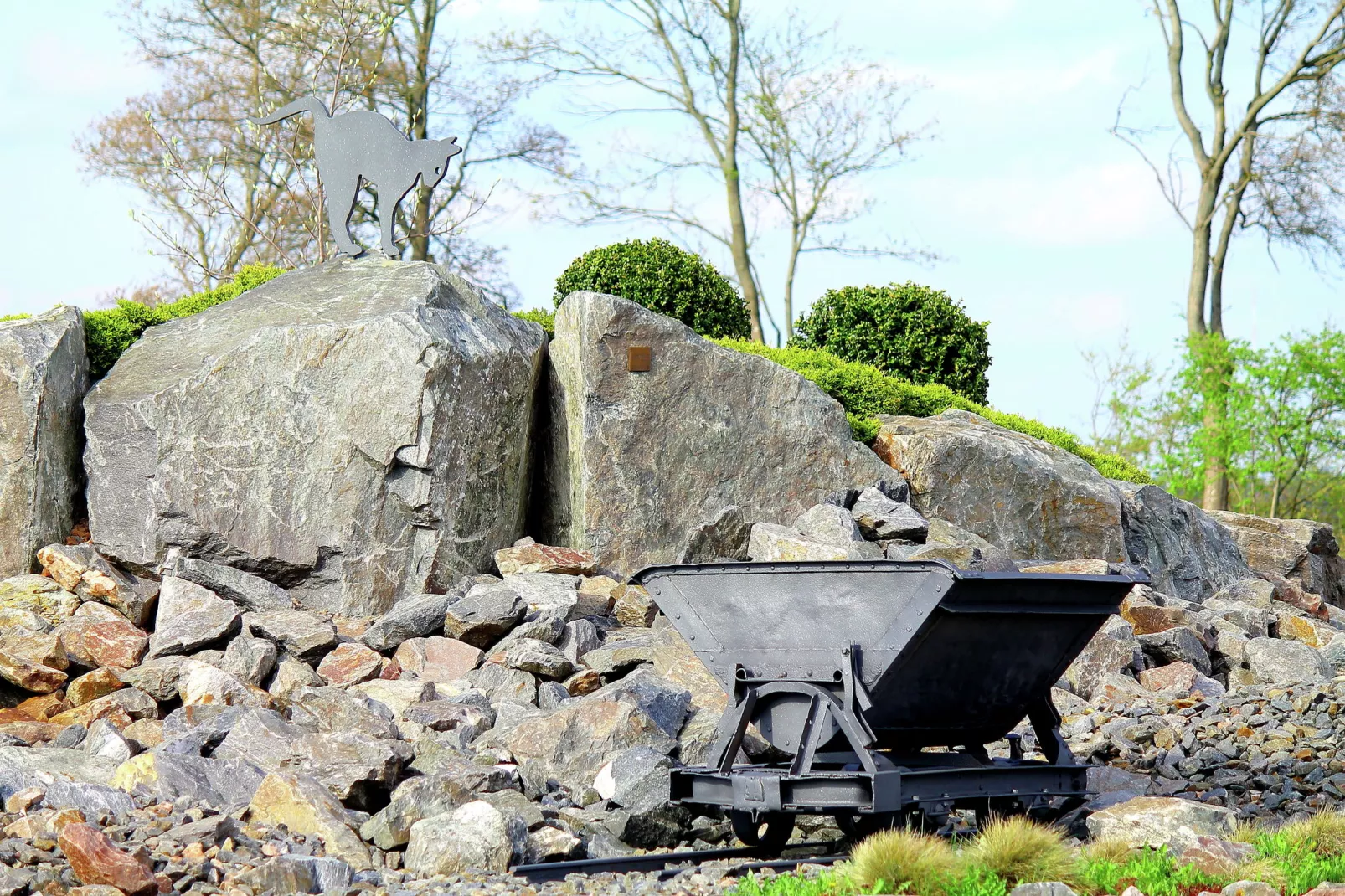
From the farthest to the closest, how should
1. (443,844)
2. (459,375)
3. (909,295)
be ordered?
1. (909,295)
2. (459,375)
3. (443,844)

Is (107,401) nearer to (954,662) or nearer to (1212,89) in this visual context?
(954,662)

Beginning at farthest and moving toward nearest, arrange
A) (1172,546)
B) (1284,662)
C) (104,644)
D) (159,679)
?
Result: (1172,546) < (1284,662) < (104,644) < (159,679)

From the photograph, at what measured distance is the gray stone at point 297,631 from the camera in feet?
23.9

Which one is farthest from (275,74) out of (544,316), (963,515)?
(963,515)

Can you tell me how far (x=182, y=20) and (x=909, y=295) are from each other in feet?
46.1

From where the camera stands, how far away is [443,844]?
4770 mm

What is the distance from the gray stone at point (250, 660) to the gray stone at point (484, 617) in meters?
1.05

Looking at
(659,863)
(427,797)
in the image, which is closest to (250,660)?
(427,797)

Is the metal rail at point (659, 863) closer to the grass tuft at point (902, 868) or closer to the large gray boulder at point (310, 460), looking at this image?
the grass tuft at point (902, 868)

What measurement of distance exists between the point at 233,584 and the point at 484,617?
194 centimetres

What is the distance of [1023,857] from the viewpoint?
4.17m

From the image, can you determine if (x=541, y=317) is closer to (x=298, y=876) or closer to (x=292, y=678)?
(x=292, y=678)

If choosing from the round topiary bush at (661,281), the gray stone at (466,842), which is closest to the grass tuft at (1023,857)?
the gray stone at (466,842)

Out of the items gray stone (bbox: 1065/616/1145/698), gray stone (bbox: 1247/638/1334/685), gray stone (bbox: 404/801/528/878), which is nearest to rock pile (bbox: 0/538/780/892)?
gray stone (bbox: 404/801/528/878)
